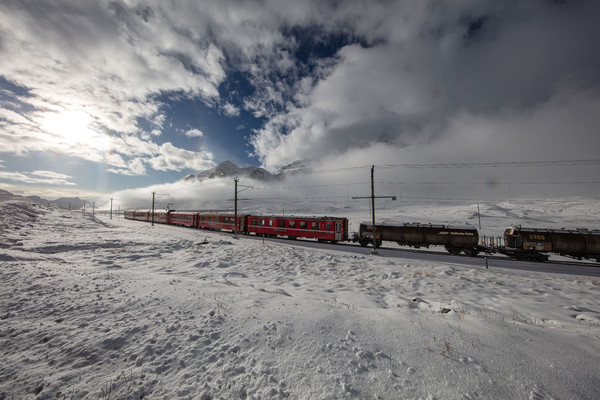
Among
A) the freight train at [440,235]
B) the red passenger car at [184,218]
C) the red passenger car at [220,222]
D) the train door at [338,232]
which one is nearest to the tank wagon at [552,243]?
the freight train at [440,235]

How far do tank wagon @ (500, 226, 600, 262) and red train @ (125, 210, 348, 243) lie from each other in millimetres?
16878

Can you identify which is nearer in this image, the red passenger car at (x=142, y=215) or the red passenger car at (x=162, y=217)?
the red passenger car at (x=162, y=217)

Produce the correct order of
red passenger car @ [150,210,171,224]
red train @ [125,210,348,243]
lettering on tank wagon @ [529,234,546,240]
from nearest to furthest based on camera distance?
1. lettering on tank wagon @ [529,234,546,240]
2. red train @ [125,210,348,243]
3. red passenger car @ [150,210,171,224]

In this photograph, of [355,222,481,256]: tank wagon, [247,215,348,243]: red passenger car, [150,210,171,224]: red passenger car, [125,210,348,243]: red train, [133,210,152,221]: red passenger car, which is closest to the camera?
[355,222,481,256]: tank wagon

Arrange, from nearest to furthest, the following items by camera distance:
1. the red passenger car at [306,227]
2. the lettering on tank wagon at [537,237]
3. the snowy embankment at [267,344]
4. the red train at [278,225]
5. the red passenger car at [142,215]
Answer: the snowy embankment at [267,344]
the lettering on tank wagon at [537,237]
the red passenger car at [306,227]
the red train at [278,225]
the red passenger car at [142,215]

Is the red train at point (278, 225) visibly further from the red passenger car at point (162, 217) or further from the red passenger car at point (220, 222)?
the red passenger car at point (162, 217)

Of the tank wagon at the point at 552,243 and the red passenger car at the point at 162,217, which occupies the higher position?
the red passenger car at the point at 162,217

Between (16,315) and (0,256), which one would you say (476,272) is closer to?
(16,315)

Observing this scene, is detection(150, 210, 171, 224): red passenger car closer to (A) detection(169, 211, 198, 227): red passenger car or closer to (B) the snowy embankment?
(A) detection(169, 211, 198, 227): red passenger car

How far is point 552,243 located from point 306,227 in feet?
80.1

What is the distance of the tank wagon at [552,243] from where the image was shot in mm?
19594

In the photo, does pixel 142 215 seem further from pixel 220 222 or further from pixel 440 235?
pixel 440 235

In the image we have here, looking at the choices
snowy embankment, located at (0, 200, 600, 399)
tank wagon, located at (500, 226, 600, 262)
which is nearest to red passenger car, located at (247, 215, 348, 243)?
tank wagon, located at (500, 226, 600, 262)

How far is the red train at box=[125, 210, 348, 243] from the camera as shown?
27.2 meters
